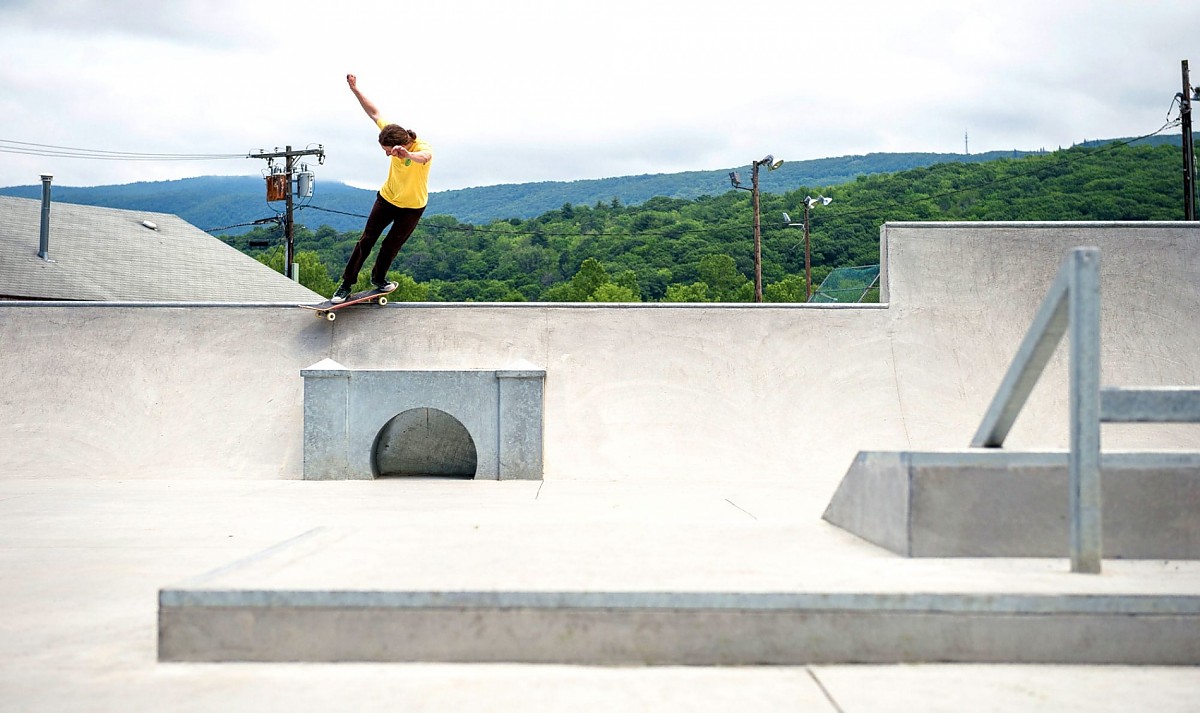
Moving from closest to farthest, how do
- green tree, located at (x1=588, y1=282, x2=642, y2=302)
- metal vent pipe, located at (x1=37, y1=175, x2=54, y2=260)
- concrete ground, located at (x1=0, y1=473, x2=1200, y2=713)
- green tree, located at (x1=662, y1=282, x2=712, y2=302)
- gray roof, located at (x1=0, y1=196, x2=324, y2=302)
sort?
1. concrete ground, located at (x1=0, y1=473, x2=1200, y2=713)
2. gray roof, located at (x1=0, y1=196, x2=324, y2=302)
3. metal vent pipe, located at (x1=37, y1=175, x2=54, y2=260)
4. green tree, located at (x1=662, y1=282, x2=712, y2=302)
5. green tree, located at (x1=588, y1=282, x2=642, y2=302)

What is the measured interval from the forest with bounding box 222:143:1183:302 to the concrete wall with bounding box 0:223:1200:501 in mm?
44069

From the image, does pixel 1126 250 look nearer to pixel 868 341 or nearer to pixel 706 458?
pixel 868 341

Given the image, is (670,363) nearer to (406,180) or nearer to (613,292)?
(406,180)

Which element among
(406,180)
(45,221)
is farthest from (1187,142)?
(45,221)

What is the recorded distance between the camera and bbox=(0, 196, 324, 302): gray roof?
34.1m

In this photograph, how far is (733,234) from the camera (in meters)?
74.2

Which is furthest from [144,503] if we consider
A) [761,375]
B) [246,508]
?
[761,375]

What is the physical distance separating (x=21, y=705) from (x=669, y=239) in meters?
74.2

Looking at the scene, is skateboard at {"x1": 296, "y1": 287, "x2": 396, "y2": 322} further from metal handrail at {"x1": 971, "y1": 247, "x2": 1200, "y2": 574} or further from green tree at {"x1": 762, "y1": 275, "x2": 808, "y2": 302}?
green tree at {"x1": 762, "y1": 275, "x2": 808, "y2": 302}

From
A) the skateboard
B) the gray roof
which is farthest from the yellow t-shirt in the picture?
Answer: the gray roof

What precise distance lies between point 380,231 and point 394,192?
18.7 inches

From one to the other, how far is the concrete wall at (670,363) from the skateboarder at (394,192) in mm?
597

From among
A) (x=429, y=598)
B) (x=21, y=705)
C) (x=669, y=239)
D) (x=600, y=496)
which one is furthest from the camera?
(x=669, y=239)

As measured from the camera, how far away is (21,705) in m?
2.63
